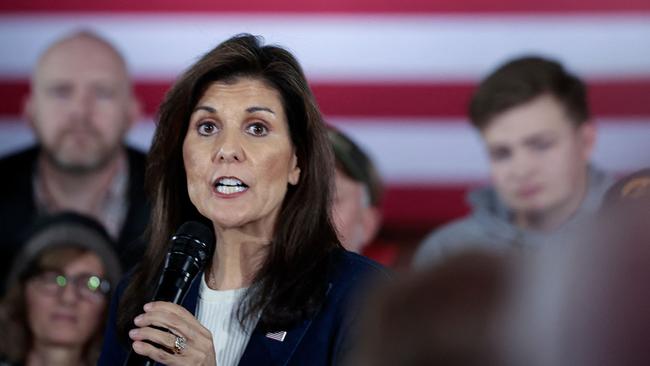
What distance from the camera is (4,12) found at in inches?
150

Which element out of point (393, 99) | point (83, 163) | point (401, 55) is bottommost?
point (83, 163)

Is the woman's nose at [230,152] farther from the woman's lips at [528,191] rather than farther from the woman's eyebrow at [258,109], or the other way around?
the woman's lips at [528,191]

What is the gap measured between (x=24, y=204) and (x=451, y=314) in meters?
3.05

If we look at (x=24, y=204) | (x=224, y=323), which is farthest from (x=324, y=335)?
(x=24, y=204)

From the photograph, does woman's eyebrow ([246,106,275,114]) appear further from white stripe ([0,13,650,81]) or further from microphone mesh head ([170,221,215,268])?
white stripe ([0,13,650,81])

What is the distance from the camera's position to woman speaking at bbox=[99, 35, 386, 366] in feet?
5.19

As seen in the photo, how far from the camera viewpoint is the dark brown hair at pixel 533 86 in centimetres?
305

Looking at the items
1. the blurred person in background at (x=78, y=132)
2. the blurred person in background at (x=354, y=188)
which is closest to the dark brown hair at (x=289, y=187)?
the blurred person in background at (x=354, y=188)

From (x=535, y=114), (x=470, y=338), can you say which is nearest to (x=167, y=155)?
(x=470, y=338)

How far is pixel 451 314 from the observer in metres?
0.57

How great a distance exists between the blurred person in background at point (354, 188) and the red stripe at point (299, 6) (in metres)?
1.08

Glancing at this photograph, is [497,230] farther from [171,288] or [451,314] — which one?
[451,314]

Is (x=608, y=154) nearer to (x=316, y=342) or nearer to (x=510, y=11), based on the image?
(x=510, y=11)

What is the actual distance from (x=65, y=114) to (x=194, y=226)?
2.10 metres
